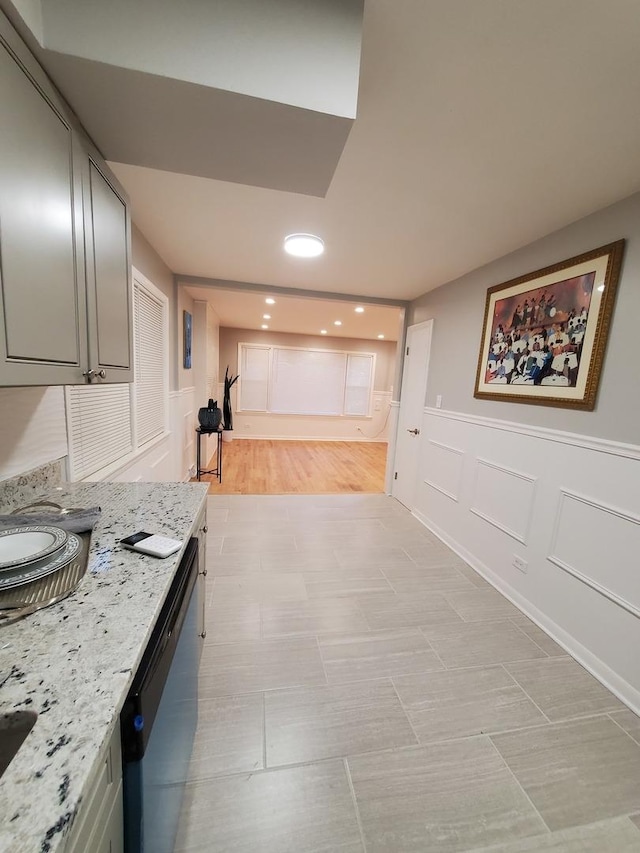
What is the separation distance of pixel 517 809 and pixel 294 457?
194 inches

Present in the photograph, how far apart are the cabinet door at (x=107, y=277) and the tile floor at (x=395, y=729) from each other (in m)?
1.49

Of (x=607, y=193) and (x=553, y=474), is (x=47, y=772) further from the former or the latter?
(x=607, y=193)

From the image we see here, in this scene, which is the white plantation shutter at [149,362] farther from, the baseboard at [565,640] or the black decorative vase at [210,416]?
the baseboard at [565,640]

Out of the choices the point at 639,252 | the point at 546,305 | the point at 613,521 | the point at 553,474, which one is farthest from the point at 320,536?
the point at 639,252

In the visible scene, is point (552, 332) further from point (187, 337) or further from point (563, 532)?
point (187, 337)

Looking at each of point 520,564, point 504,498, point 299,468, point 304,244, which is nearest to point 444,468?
point 504,498

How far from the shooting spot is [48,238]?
0.83m

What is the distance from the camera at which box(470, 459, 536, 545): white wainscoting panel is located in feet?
6.98

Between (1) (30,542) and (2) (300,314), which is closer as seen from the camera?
(1) (30,542)

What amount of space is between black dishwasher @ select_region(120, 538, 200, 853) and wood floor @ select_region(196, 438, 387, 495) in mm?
2942

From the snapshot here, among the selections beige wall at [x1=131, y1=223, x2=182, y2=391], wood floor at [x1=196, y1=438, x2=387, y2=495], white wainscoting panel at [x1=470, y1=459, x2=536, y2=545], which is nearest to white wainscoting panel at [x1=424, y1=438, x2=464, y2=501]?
white wainscoting panel at [x1=470, y1=459, x2=536, y2=545]

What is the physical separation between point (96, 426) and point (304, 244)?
175 cm

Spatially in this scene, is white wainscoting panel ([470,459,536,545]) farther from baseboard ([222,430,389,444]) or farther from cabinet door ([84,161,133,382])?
baseboard ([222,430,389,444])

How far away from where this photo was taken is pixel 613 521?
5.30 feet
